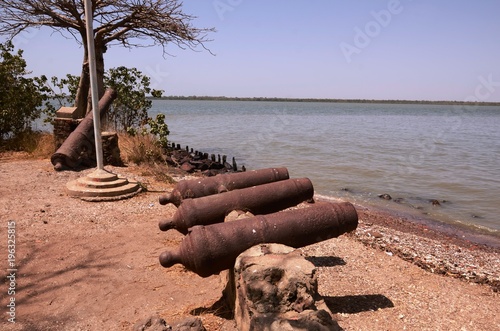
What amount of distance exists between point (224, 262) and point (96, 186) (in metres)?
5.50

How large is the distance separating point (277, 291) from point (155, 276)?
2407 millimetres

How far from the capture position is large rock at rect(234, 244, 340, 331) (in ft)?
9.69

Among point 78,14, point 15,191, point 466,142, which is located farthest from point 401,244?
point 466,142

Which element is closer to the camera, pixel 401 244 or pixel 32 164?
pixel 401 244

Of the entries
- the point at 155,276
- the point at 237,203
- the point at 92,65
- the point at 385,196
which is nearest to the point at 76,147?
the point at 92,65

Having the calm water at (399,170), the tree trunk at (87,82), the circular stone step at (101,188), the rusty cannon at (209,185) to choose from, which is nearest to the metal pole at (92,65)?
the circular stone step at (101,188)

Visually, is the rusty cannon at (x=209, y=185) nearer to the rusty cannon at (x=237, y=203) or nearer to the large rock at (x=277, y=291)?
the rusty cannon at (x=237, y=203)

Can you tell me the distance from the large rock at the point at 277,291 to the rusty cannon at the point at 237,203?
1155mm

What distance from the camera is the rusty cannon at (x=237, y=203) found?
14.4 feet

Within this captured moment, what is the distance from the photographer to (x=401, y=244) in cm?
762

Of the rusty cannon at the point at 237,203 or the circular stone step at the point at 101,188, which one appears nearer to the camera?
the rusty cannon at the point at 237,203

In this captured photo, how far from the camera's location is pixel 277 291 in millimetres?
3123

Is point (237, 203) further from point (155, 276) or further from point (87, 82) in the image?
point (87, 82)

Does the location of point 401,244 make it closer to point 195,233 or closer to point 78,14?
point 195,233
